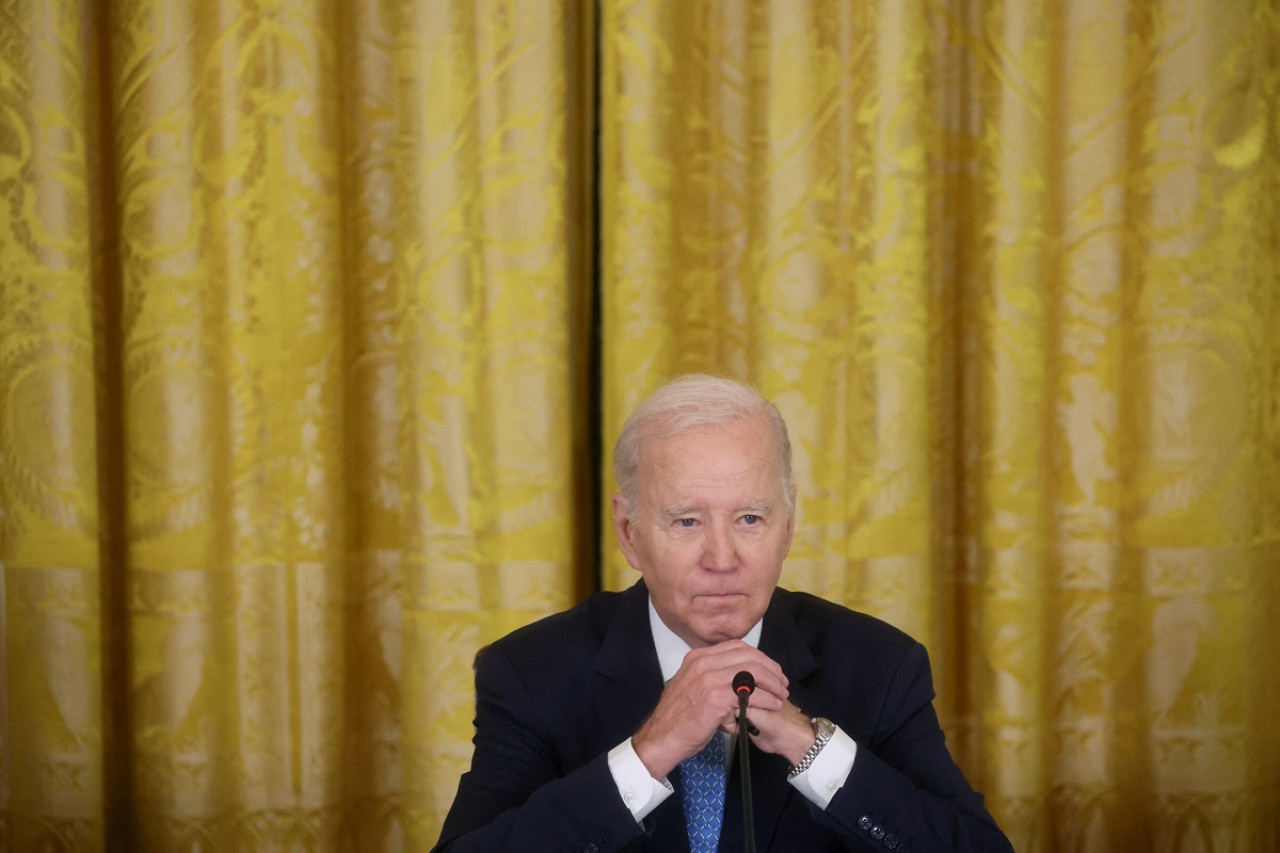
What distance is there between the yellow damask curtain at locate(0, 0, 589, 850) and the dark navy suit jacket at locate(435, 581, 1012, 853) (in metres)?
0.71

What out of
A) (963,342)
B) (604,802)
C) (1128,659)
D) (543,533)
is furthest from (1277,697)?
(604,802)

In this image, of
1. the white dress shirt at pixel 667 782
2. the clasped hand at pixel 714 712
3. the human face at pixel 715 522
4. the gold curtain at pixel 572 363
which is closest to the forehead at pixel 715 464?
the human face at pixel 715 522

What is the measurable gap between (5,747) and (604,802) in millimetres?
1637

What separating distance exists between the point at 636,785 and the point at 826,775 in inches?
9.9

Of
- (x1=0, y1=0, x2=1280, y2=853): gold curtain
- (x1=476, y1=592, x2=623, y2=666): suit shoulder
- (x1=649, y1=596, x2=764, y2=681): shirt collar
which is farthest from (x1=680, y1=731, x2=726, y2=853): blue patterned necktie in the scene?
(x1=0, y1=0, x2=1280, y2=853): gold curtain

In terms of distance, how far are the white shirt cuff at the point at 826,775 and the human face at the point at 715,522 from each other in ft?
0.70

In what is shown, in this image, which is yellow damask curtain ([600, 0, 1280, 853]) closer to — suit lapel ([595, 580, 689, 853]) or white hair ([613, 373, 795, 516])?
suit lapel ([595, 580, 689, 853])

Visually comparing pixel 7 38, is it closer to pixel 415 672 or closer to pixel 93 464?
pixel 93 464

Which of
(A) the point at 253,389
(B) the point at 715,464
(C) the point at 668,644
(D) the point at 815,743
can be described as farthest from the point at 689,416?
(A) the point at 253,389

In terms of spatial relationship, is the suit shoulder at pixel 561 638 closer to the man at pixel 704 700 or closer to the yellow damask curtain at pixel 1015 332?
the man at pixel 704 700

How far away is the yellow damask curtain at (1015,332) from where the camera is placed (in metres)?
2.56

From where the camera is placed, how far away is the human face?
5.42 feet

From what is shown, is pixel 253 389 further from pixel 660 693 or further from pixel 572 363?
pixel 660 693

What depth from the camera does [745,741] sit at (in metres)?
1.35
